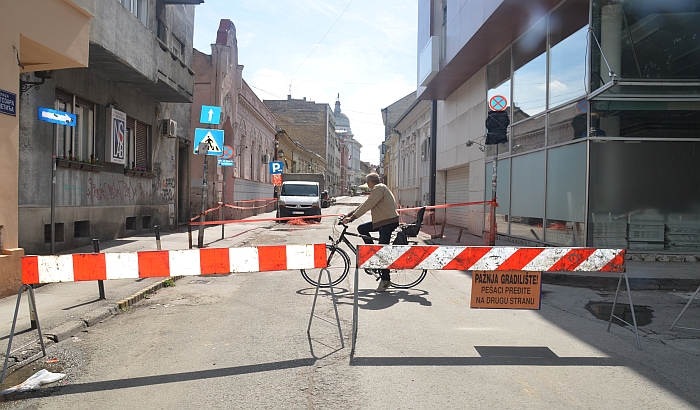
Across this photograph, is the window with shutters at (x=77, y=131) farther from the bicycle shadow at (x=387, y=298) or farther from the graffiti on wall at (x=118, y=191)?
the bicycle shadow at (x=387, y=298)

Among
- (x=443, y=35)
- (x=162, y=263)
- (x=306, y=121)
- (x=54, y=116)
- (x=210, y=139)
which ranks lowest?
(x=162, y=263)

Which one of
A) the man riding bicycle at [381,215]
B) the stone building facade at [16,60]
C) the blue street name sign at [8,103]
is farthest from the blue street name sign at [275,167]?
the blue street name sign at [8,103]

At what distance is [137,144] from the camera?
15453 mm

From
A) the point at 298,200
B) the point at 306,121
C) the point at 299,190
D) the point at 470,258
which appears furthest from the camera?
the point at 306,121

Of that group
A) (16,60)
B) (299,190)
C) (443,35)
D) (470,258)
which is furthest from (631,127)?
(299,190)

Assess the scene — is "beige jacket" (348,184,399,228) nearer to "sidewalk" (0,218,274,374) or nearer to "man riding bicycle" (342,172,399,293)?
"man riding bicycle" (342,172,399,293)

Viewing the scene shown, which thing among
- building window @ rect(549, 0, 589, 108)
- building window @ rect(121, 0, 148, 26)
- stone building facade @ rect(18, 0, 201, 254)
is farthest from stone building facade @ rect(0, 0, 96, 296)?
building window @ rect(549, 0, 589, 108)

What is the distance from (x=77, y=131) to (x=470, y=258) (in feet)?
33.8

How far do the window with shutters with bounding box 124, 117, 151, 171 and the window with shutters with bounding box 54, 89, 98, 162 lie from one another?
2.01 m

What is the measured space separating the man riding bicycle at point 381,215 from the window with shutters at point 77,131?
686 centimetres

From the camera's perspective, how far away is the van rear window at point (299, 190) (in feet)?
88.9

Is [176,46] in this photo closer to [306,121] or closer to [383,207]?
[383,207]

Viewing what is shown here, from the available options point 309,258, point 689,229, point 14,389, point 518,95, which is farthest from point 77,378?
point 518,95

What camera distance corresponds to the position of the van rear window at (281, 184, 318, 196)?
88.9 feet
